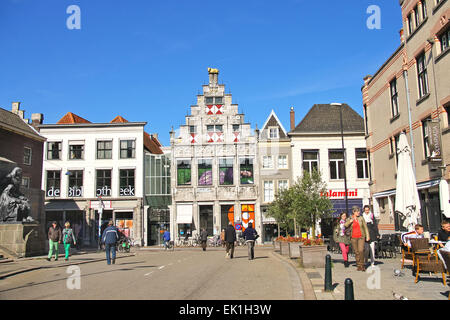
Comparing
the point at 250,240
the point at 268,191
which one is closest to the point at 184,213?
the point at 268,191

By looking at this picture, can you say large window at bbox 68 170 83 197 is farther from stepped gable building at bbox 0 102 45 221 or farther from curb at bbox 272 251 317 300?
curb at bbox 272 251 317 300

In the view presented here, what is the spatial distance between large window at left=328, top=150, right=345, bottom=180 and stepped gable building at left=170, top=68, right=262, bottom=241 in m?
6.89

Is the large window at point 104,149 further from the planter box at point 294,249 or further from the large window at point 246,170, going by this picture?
the planter box at point 294,249

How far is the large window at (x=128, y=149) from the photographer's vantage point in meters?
42.0

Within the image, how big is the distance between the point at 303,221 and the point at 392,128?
9.60m

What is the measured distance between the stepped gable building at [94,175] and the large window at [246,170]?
31.1ft

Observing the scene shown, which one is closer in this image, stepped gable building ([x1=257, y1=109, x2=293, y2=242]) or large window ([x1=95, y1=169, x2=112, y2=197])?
stepped gable building ([x1=257, y1=109, x2=293, y2=242])

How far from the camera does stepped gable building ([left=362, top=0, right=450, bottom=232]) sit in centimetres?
1830

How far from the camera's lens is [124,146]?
4219 centimetres

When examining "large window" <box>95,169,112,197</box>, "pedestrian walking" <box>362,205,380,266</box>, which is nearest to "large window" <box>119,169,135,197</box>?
"large window" <box>95,169,112,197</box>

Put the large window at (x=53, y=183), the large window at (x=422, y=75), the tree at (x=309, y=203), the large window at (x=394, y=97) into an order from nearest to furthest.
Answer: the tree at (x=309, y=203) → the large window at (x=422, y=75) → the large window at (x=394, y=97) → the large window at (x=53, y=183)

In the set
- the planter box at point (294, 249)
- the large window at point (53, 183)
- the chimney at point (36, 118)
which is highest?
the chimney at point (36, 118)

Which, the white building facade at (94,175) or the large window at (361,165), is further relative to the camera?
the white building facade at (94,175)

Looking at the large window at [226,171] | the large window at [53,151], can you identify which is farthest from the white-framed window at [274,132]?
the large window at [53,151]
